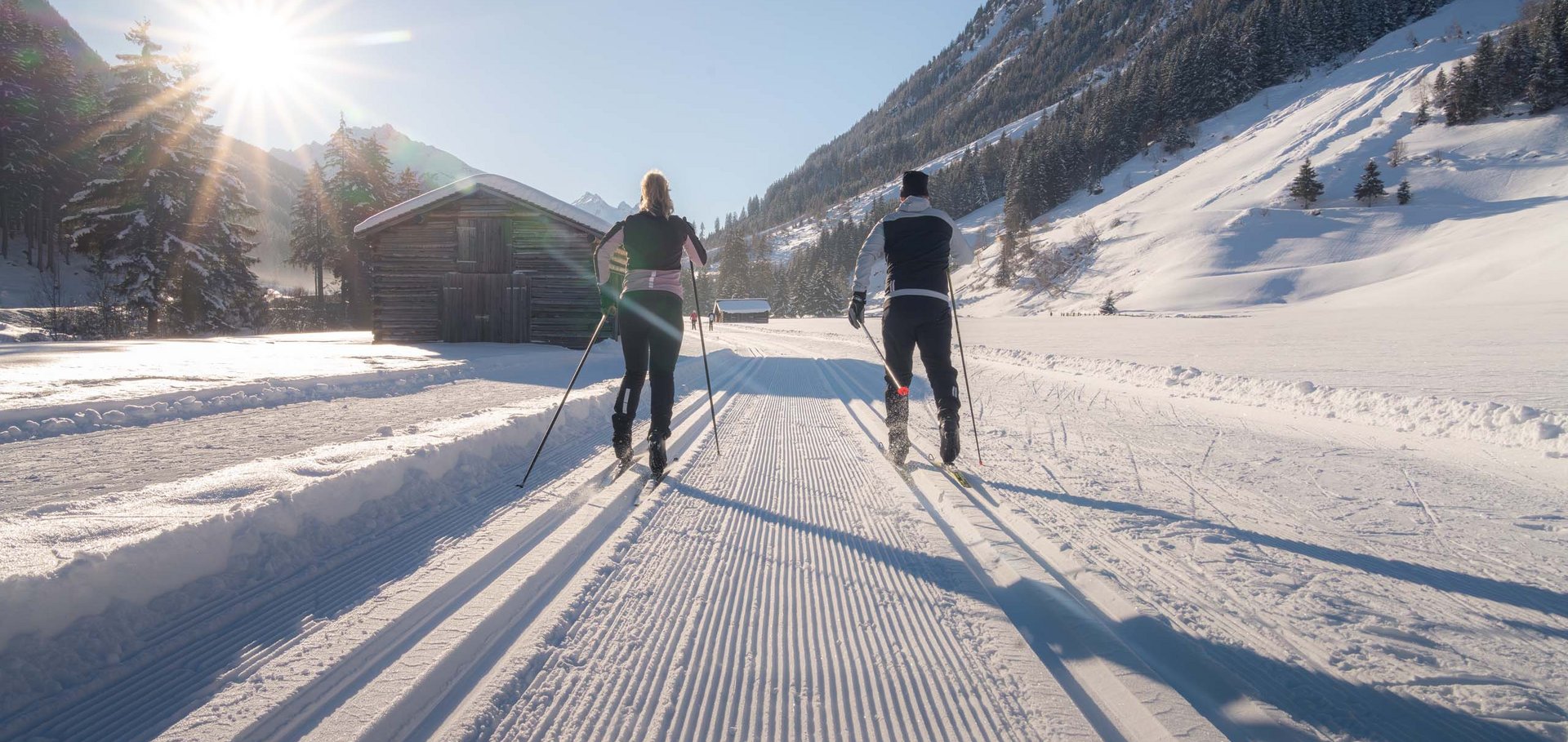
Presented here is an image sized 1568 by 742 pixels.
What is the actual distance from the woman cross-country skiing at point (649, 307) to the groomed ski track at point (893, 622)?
48cm

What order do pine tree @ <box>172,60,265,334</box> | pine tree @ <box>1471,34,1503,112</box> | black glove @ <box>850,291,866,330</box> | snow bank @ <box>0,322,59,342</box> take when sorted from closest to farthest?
1. black glove @ <box>850,291,866,330</box>
2. snow bank @ <box>0,322,59,342</box>
3. pine tree @ <box>172,60,265,334</box>
4. pine tree @ <box>1471,34,1503,112</box>

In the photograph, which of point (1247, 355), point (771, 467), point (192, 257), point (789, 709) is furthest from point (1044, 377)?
point (192, 257)

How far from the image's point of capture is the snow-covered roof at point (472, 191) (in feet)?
45.9

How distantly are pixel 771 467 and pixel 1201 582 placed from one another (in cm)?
247

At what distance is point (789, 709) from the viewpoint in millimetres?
1420

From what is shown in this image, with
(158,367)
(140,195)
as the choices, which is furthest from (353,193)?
(158,367)

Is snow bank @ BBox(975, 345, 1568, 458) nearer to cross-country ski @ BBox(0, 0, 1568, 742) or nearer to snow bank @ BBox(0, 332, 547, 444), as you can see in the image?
cross-country ski @ BBox(0, 0, 1568, 742)

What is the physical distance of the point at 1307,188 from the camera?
39219 millimetres

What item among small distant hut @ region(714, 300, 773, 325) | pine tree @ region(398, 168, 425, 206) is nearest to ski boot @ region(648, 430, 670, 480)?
pine tree @ region(398, 168, 425, 206)

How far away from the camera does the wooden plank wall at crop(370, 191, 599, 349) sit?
14.7 m

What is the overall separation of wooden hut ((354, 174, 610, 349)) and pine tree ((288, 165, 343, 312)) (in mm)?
19410

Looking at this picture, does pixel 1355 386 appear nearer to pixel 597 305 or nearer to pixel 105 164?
pixel 597 305

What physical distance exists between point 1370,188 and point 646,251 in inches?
2128

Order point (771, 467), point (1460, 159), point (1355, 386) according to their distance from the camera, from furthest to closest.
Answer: point (1460, 159)
point (1355, 386)
point (771, 467)
